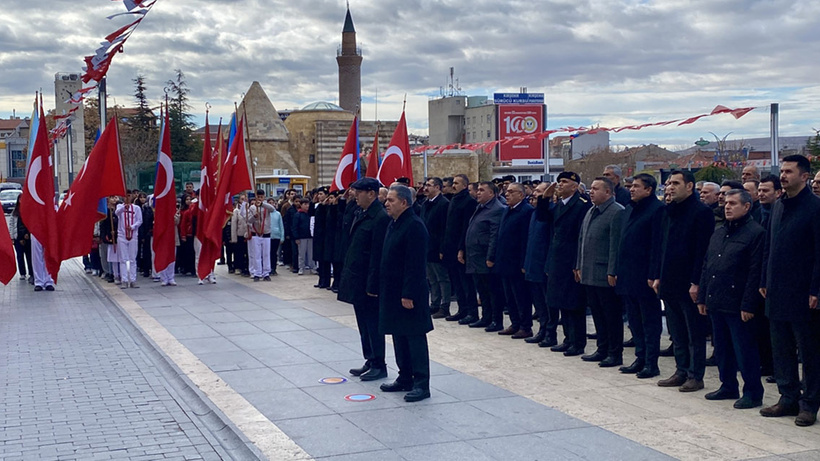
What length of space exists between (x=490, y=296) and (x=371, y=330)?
375cm

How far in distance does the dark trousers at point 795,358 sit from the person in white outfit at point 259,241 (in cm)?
1357

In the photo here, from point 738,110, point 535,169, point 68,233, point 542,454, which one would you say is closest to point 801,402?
point 542,454

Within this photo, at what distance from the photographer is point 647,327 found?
29.9ft

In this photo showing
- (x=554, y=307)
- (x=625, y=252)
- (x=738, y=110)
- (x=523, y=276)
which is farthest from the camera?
(x=738, y=110)

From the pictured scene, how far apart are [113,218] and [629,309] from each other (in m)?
12.5

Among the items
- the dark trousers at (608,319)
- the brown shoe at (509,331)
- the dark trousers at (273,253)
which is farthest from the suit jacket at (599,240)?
the dark trousers at (273,253)

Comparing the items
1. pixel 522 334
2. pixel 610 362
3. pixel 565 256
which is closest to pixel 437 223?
pixel 522 334

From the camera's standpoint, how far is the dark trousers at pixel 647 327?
9.06m

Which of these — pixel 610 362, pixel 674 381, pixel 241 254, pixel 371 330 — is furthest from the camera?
pixel 241 254

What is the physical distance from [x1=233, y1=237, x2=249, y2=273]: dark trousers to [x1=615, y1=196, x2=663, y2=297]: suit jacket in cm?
1303

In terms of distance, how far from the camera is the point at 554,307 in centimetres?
1054

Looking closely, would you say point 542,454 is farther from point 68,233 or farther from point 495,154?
point 495,154

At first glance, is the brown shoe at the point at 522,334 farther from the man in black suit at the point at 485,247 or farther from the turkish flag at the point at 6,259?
the turkish flag at the point at 6,259

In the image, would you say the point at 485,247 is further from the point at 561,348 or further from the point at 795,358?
the point at 795,358
